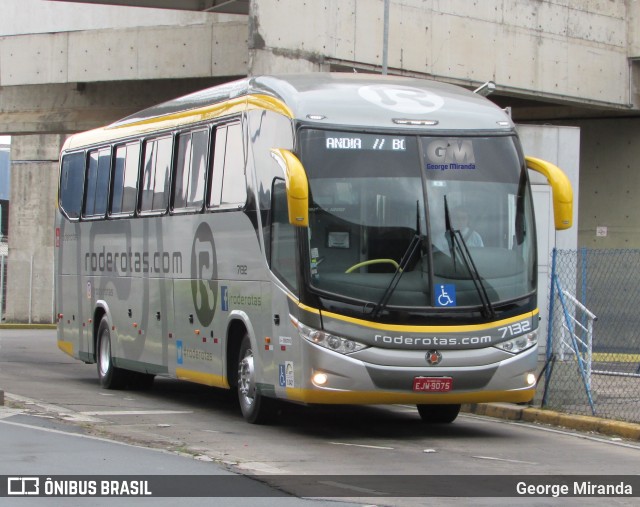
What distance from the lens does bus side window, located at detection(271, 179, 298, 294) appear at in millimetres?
13492

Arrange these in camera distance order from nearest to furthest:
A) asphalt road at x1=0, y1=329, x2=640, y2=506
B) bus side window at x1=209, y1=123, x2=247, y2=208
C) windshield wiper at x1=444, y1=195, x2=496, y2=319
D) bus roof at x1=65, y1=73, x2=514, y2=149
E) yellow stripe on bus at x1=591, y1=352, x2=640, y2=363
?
asphalt road at x1=0, y1=329, x2=640, y2=506
windshield wiper at x1=444, y1=195, x2=496, y2=319
bus roof at x1=65, y1=73, x2=514, y2=149
bus side window at x1=209, y1=123, x2=247, y2=208
yellow stripe on bus at x1=591, y1=352, x2=640, y2=363

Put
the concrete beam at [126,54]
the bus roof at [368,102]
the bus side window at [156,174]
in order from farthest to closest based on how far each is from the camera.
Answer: the concrete beam at [126,54]
the bus side window at [156,174]
the bus roof at [368,102]

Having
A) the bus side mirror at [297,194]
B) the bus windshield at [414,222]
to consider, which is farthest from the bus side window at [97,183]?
the bus side mirror at [297,194]

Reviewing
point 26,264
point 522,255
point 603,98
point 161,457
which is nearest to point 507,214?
point 522,255

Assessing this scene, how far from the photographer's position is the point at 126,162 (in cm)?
1894

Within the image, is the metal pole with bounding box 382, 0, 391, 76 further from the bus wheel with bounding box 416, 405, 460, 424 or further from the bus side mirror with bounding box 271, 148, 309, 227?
the bus side mirror with bounding box 271, 148, 309, 227

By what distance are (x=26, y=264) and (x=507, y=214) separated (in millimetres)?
32637

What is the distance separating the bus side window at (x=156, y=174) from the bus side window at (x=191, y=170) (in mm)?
357

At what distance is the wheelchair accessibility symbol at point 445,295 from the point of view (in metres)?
13.3

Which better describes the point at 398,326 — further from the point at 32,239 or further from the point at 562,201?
the point at 32,239

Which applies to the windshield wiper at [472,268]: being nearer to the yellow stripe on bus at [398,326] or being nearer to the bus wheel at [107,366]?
the yellow stripe on bus at [398,326]

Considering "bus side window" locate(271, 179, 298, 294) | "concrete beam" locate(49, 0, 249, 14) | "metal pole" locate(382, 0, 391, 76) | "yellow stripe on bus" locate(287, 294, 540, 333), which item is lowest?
"yellow stripe on bus" locate(287, 294, 540, 333)

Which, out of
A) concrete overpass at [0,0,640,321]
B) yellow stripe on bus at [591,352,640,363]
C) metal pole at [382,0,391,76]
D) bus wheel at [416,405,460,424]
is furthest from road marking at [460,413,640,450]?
concrete overpass at [0,0,640,321]

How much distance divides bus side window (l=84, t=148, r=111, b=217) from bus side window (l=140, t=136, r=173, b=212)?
1651 millimetres
